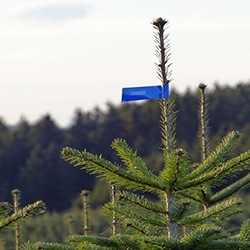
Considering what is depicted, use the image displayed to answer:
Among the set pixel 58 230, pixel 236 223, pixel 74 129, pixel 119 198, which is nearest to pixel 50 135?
pixel 74 129

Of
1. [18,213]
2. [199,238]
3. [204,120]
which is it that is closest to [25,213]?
[18,213]

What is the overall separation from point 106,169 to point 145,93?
14.9 inches

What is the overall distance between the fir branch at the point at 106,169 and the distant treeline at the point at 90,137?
1759 inches

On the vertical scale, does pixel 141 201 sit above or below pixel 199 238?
above

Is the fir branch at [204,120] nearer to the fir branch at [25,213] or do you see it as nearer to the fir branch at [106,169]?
the fir branch at [106,169]

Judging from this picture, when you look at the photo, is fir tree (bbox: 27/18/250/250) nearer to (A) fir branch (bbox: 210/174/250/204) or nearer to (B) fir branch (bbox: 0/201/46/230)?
A: (B) fir branch (bbox: 0/201/46/230)

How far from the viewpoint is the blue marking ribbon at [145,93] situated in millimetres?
4863

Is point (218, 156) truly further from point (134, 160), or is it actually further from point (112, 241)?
point (112, 241)

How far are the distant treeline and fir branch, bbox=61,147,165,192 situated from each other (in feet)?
A: 147

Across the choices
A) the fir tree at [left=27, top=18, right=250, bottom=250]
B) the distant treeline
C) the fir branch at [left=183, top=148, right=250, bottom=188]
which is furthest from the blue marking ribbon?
the distant treeline

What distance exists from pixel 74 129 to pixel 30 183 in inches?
489

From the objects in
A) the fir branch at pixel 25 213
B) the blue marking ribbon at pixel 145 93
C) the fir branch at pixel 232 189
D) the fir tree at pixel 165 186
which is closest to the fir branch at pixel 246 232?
the fir tree at pixel 165 186

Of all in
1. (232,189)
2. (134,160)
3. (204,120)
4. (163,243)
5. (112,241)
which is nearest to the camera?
(163,243)

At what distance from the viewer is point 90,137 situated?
6519 centimetres
